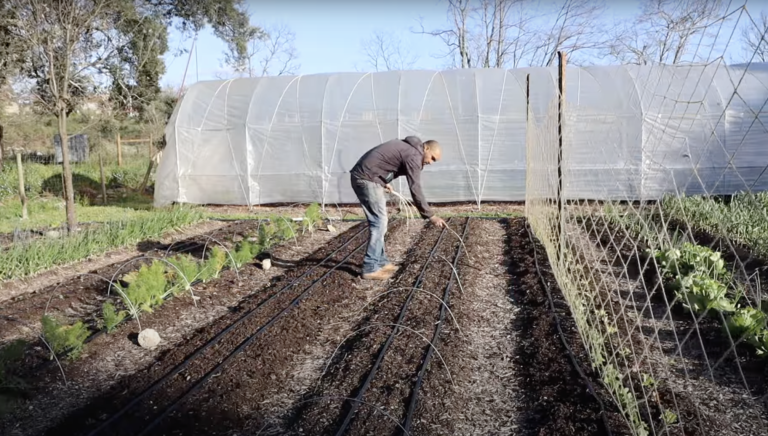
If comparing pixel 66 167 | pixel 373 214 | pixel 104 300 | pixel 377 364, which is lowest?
pixel 104 300

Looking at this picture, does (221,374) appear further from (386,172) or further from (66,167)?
(66,167)

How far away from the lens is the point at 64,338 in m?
3.43

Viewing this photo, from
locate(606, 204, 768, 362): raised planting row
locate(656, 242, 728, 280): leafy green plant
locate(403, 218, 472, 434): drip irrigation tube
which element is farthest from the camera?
locate(656, 242, 728, 280): leafy green plant

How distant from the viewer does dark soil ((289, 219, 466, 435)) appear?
107 inches

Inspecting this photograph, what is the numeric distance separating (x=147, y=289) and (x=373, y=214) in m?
2.04

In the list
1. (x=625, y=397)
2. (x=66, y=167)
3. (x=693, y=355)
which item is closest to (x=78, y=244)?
(x=66, y=167)

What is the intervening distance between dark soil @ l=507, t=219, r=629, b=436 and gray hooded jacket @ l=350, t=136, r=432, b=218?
1.21m

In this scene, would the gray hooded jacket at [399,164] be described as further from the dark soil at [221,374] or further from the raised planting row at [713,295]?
the raised planting row at [713,295]

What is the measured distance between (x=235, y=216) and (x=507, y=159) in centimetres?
522

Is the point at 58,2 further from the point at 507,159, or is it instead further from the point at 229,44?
the point at 229,44

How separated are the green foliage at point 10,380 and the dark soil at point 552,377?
264 centimetres

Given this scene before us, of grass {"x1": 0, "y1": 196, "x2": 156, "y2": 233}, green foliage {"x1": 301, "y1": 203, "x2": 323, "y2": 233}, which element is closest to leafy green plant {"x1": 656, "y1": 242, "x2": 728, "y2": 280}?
green foliage {"x1": 301, "y1": 203, "x2": 323, "y2": 233}

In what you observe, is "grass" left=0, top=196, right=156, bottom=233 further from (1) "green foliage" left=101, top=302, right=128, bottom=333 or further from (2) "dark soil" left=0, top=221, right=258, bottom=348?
(1) "green foliage" left=101, top=302, right=128, bottom=333

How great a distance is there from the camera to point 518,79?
11.0m
